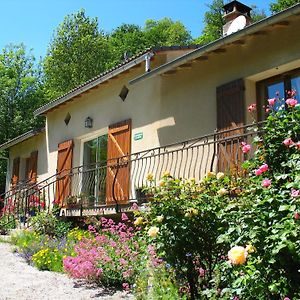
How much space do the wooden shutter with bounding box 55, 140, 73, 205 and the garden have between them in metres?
5.48

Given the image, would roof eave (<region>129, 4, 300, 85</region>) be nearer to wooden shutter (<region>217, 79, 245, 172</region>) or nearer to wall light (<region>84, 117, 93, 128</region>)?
wooden shutter (<region>217, 79, 245, 172</region>)

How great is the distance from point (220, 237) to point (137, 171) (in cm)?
654

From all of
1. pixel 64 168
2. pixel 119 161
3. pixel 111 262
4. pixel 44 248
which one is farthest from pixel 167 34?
pixel 111 262

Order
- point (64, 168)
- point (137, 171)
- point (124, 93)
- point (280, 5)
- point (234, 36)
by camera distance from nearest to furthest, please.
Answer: point (234, 36)
point (137, 171)
point (124, 93)
point (64, 168)
point (280, 5)

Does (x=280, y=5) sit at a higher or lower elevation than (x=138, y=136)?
higher

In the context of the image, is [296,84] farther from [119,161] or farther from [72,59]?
[72,59]

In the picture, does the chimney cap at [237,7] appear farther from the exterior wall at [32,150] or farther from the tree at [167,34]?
the tree at [167,34]

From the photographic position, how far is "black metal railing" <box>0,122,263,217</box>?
764 cm

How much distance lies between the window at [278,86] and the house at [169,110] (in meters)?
0.02

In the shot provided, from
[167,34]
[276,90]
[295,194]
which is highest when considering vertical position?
[167,34]

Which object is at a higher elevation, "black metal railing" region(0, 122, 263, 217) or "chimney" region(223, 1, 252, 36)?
"chimney" region(223, 1, 252, 36)

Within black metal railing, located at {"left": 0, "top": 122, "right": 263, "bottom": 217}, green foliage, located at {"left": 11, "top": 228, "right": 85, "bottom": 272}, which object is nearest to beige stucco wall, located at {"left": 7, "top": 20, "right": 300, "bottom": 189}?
black metal railing, located at {"left": 0, "top": 122, "right": 263, "bottom": 217}

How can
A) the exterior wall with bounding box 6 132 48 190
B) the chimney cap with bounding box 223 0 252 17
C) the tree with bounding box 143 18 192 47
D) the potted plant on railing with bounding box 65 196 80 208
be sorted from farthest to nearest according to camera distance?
the tree with bounding box 143 18 192 47 → the exterior wall with bounding box 6 132 48 190 → the potted plant on railing with bounding box 65 196 80 208 → the chimney cap with bounding box 223 0 252 17

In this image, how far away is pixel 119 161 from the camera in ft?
34.7
